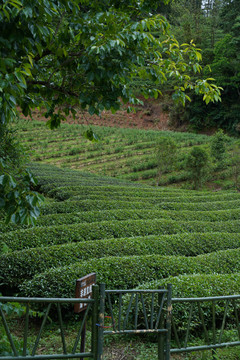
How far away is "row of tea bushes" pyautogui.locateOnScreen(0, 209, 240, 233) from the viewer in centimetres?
887

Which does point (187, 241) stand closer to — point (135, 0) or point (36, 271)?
point (36, 271)

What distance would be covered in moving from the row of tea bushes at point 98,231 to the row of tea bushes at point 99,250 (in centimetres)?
76

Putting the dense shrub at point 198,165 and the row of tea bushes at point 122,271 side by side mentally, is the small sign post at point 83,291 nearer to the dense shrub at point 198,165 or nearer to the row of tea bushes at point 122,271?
the row of tea bushes at point 122,271

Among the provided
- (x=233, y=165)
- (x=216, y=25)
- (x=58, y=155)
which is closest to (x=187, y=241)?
(x=233, y=165)

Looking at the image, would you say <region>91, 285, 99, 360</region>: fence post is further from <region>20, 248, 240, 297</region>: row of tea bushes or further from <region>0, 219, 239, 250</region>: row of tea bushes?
<region>0, 219, 239, 250</region>: row of tea bushes

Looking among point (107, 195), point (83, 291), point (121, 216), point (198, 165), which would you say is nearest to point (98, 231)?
point (121, 216)

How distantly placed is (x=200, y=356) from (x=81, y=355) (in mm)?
2077

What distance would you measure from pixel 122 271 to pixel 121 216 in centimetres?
424

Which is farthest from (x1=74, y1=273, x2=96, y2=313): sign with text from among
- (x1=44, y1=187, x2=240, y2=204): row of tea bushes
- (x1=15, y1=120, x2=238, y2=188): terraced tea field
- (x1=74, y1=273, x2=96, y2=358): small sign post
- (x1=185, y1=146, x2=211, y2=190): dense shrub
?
(x1=15, y1=120, x2=238, y2=188): terraced tea field

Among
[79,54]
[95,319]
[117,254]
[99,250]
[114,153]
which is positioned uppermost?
[79,54]

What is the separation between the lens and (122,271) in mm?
5801

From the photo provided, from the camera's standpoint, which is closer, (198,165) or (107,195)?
(107,195)

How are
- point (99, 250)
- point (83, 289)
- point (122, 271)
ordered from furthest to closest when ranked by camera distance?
point (99, 250), point (122, 271), point (83, 289)

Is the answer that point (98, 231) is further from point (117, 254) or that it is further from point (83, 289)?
point (83, 289)
